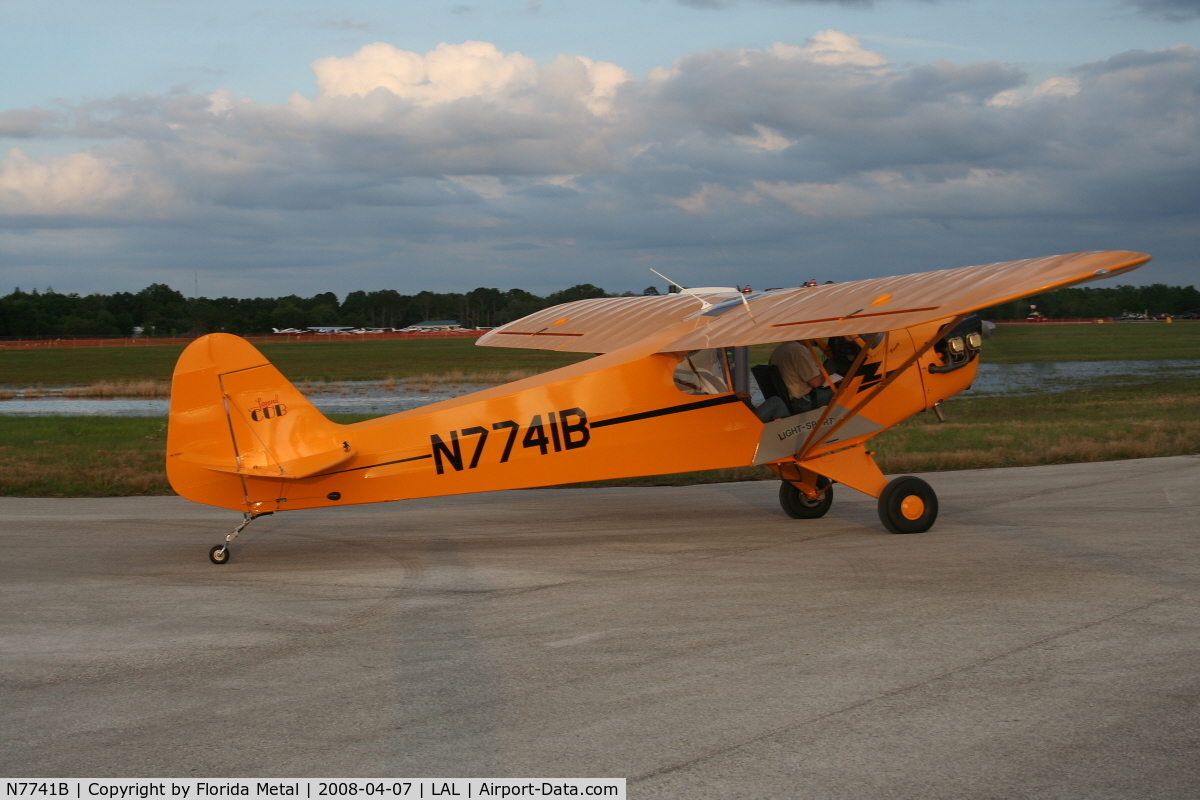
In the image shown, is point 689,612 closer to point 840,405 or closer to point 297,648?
point 297,648

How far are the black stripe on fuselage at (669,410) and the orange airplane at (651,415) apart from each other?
0.02 metres

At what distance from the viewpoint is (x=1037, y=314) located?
317 inches

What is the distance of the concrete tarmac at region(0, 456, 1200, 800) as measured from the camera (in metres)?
3.90

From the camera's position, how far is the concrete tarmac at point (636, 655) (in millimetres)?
3900

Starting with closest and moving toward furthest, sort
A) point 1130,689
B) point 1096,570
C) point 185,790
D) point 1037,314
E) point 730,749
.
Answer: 1. point 185,790
2. point 730,749
3. point 1130,689
4. point 1096,570
5. point 1037,314

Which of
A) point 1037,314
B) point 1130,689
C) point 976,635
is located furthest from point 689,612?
point 1037,314

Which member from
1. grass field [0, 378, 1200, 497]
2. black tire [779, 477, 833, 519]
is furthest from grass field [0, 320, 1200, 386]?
black tire [779, 477, 833, 519]

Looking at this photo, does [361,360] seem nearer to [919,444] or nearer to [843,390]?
[919,444]

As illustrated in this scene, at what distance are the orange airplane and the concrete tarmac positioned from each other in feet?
2.23

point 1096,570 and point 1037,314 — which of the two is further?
point 1037,314

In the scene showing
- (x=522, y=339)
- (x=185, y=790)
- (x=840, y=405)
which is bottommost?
(x=185, y=790)

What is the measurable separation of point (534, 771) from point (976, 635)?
3.03 meters

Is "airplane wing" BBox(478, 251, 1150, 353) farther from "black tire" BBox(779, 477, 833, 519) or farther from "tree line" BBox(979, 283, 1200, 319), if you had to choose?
"black tire" BBox(779, 477, 833, 519)
